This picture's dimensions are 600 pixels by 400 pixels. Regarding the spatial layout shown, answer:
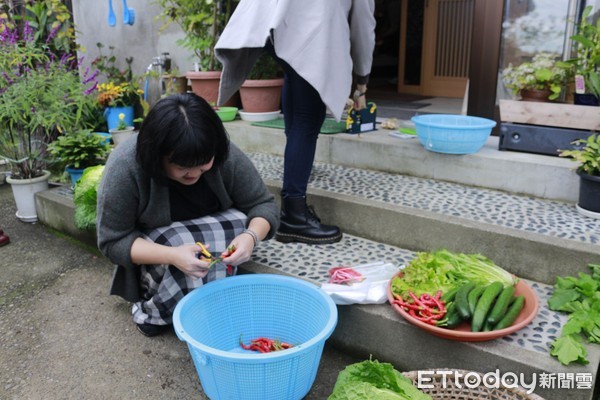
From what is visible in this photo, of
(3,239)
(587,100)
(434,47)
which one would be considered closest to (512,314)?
(587,100)

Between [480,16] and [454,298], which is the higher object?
[480,16]

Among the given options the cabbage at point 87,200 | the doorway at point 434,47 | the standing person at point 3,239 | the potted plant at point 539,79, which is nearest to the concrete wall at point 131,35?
the cabbage at point 87,200

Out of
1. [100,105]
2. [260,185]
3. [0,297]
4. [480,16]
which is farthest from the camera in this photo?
[100,105]

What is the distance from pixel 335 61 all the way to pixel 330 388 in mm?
1565

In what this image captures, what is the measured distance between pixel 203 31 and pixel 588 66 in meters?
3.50

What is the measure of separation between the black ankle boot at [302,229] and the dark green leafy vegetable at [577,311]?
1.22 metres

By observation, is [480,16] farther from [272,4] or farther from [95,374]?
[95,374]

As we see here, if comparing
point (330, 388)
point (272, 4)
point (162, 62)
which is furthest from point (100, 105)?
point (330, 388)

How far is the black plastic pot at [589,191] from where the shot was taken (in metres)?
2.70

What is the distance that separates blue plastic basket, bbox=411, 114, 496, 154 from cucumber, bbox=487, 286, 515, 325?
132cm

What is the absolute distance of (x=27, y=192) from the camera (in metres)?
3.92

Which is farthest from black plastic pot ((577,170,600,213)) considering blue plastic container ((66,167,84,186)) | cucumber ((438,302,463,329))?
blue plastic container ((66,167,84,186))

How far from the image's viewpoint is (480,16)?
3861mm

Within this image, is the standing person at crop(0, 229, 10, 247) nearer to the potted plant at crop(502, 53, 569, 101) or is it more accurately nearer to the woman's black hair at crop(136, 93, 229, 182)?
the woman's black hair at crop(136, 93, 229, 182)
